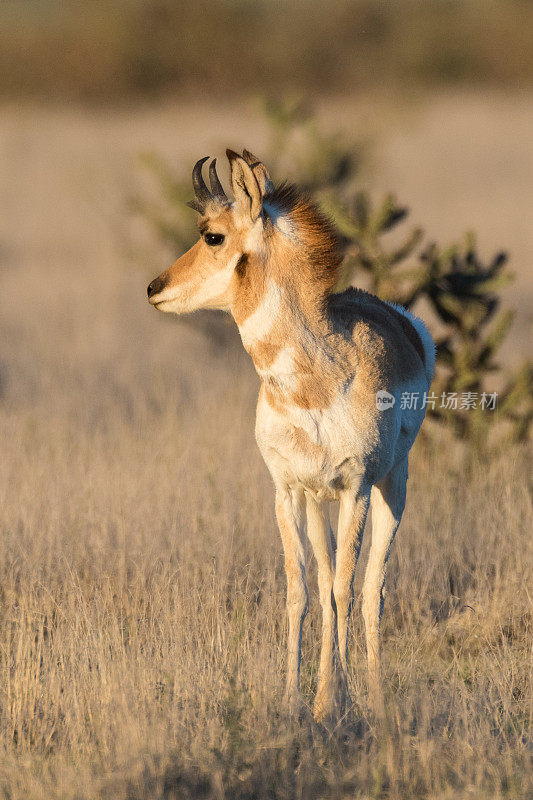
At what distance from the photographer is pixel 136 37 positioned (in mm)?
61875

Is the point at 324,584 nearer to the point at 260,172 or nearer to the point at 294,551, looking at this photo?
the point at 294,551

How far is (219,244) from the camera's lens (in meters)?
5.02

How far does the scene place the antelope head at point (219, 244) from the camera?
4.91 m

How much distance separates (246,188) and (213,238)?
29 cm

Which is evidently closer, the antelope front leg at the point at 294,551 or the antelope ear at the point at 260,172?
the antelope ear at the point at 260,172

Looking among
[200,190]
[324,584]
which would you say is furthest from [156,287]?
[324,584]

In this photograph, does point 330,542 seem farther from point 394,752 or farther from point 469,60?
point 469,60

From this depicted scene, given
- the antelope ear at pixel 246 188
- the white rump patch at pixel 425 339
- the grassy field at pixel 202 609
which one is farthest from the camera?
the white rump patch at pixel 425 339

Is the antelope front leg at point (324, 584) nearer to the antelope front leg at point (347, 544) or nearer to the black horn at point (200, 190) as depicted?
the antelope front leg at point (347, 544)

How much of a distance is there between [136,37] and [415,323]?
5986 cm

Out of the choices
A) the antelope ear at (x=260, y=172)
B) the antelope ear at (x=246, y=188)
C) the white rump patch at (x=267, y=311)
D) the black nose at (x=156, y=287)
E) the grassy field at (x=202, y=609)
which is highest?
the antelope ear at (x=260, y=172)

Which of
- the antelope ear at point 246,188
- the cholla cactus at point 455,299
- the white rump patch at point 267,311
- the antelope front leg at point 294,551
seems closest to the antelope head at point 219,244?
the antelope ear at point 246,188

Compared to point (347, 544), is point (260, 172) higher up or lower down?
higher up

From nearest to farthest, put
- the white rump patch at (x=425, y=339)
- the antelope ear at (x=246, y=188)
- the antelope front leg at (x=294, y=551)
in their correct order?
the antelope ear at (x=246, y=188), the antelope front leg at (x=294, y=551), the white rump patch at (x=425, y=339)
